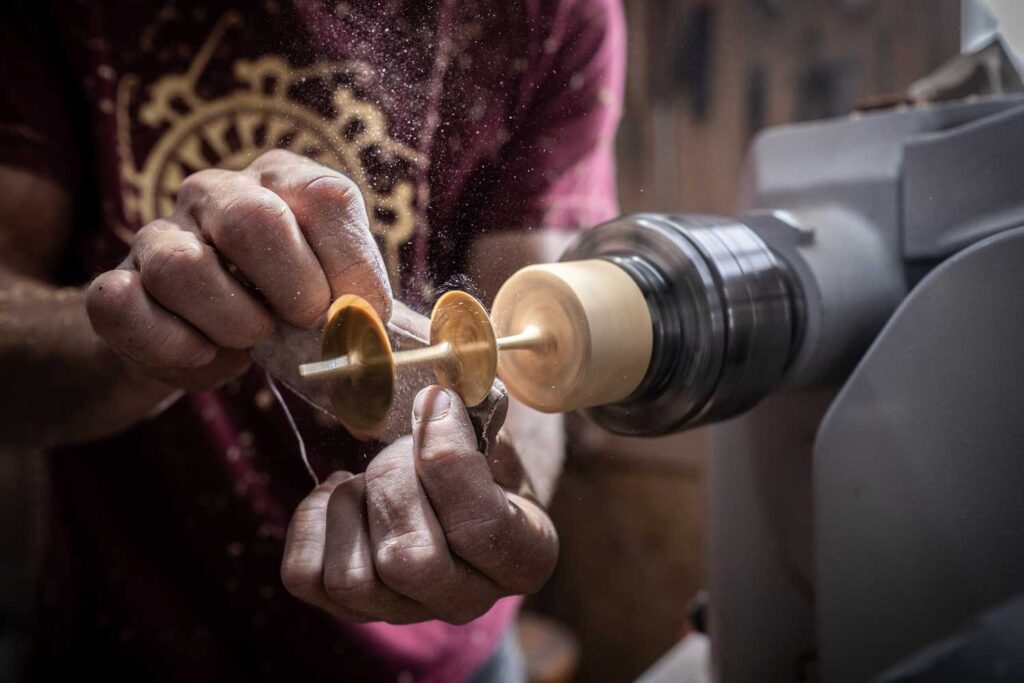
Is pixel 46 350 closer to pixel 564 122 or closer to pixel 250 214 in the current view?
pixel 250 214

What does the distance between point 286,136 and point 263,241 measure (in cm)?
5

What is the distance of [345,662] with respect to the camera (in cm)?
65

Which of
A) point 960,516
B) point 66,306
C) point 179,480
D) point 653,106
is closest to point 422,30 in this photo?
point 66,306

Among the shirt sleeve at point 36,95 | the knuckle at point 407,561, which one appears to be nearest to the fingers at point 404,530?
the knuckle at point 407,561

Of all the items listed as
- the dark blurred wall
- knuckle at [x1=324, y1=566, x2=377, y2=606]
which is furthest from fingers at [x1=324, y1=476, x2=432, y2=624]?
the dark blurred wall

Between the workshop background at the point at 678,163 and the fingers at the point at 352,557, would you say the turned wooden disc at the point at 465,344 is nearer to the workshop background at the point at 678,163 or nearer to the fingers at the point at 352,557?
the fingers at the point at 352,557

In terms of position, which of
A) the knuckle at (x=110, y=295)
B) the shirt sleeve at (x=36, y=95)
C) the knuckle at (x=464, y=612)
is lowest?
the knuckle at (x=464, y=612)

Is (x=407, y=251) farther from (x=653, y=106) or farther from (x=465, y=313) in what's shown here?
(x=653, y=106)

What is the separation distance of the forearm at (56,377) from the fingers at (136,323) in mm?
51

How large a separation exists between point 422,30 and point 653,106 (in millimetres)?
1273

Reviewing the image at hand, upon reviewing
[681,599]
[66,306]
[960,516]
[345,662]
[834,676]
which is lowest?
[681,599]

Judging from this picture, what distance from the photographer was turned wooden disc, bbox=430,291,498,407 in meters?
0.29

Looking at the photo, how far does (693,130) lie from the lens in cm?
151

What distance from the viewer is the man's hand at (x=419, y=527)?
0.95 ft
